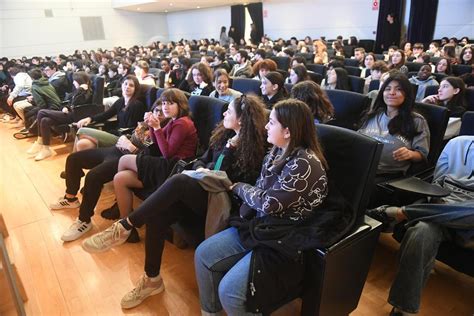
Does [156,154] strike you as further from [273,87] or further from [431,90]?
[431,90]

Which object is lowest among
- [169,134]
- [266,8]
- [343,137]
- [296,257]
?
[296,257]

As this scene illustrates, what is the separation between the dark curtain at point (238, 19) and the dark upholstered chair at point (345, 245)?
12.8 m

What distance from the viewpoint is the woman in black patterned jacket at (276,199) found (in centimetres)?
125

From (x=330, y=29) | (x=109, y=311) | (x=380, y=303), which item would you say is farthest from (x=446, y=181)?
(x=330, y=29)

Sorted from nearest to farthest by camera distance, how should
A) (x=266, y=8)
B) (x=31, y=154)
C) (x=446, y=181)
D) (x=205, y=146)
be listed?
(x=446, y=181) < (x=205, y=146) < (x=31, y=154) < (x=266, y=8)

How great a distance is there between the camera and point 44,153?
12.8 ft

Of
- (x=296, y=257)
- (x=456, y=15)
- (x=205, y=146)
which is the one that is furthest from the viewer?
(x=456, y=15)

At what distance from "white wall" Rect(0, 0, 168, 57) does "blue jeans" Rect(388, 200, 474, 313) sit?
15.0m

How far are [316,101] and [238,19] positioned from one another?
40.0 feet

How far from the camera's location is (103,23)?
1427cm

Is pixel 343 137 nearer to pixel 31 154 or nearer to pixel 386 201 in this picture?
pixel 386 201

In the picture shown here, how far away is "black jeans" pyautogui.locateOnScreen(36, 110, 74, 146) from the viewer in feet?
12.6

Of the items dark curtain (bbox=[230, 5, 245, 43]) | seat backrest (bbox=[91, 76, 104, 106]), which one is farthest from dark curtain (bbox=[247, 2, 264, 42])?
seat backrest (bbox=[91, 76, 104, 106])

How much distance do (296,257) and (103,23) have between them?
1579cm
